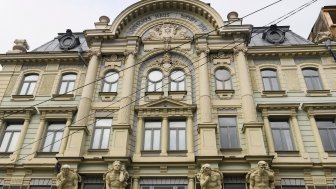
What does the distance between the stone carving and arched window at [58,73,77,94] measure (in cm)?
551

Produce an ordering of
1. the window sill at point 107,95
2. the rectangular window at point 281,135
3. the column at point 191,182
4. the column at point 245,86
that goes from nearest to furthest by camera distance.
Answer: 1. the column at point 191,182
2. the rectangular window at point 281,135
3. the column at point 245,86
4. the window sill at point 107,95

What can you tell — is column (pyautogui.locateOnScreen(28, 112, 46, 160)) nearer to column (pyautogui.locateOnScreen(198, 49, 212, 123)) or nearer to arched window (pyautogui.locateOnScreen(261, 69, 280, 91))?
column (pyautogui.locateOnScreen(198, 49, 212, 123))

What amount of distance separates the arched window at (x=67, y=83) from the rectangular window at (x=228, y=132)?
9.77m

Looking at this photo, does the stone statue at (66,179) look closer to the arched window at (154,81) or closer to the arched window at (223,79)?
the arched window at (154,81)

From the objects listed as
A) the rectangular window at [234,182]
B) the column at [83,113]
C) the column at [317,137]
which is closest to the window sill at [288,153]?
the column at [317,137]

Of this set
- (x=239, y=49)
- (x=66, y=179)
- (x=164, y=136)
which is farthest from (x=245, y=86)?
(x=66, y=179)

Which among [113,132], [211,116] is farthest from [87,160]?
[211,116]

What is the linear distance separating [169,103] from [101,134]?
434cm

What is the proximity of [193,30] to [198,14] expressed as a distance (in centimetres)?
140

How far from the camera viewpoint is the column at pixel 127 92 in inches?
848

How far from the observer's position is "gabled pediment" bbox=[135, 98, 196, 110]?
2203 centimetres

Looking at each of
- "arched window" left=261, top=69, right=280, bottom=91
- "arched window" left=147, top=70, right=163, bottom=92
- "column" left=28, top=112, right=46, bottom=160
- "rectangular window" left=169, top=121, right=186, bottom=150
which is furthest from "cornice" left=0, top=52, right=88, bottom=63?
"arched window" left=261, top=69, right=280, bottom=91

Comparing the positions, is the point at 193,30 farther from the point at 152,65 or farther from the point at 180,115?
the point at 180,115

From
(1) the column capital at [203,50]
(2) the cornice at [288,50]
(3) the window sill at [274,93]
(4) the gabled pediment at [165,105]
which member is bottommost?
(4) the gabled pediment at [165,105]
